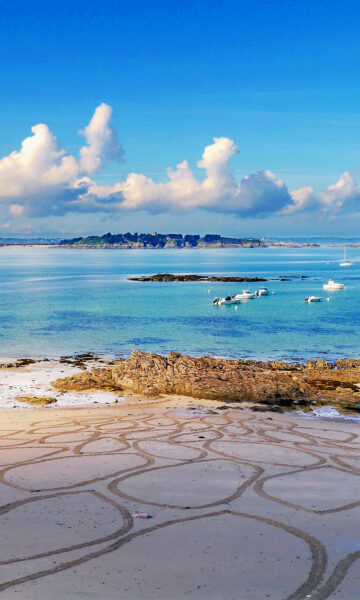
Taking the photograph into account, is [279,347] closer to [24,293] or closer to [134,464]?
[134,464]

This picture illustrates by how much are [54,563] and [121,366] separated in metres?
17.0

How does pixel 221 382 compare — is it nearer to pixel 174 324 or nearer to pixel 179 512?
pixel 179 512

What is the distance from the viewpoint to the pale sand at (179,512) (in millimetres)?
7016

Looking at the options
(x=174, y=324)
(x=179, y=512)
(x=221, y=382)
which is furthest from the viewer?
(x=174, y=324)

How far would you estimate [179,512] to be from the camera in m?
9.38

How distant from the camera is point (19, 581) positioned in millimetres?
6953

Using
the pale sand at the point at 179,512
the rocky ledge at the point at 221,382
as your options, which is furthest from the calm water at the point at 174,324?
the pale sand at the point at 179,512

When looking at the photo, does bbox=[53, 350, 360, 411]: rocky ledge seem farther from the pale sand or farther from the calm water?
the calm water

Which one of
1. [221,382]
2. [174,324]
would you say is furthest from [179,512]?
[174,324]

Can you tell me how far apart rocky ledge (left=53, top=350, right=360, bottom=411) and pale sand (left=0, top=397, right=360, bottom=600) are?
4.80 m

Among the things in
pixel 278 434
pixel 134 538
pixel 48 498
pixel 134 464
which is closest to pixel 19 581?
pixel 134 538

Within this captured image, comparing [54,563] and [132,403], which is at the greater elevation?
[54,563]

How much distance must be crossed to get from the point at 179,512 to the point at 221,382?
41.3 ft

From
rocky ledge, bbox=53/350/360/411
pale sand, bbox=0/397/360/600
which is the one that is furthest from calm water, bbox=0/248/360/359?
pale sand, bbox=0/397/360/600
